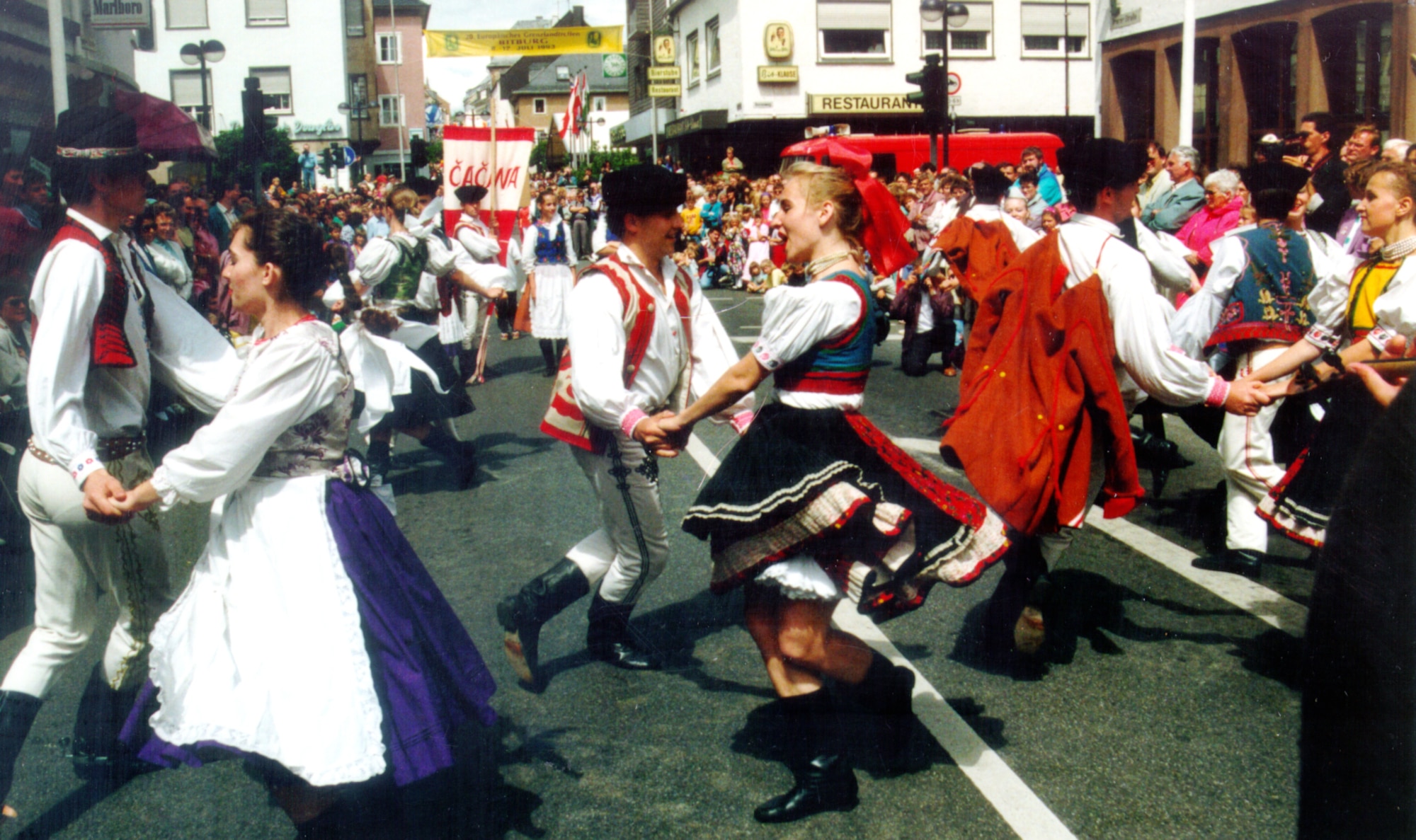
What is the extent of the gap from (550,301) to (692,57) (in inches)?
1287

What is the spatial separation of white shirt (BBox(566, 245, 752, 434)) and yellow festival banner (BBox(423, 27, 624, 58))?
79.4 feet

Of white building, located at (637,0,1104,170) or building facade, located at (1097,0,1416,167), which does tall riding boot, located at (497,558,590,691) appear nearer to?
building facade, located at (1097,0,1416,167)

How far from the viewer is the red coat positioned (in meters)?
4.11

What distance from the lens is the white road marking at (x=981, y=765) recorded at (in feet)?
10.5

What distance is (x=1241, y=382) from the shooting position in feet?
13.9

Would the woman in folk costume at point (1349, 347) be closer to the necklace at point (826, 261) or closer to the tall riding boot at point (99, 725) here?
the necklace at point (826, 261)

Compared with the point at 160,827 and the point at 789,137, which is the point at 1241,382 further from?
→ the point at 789,137

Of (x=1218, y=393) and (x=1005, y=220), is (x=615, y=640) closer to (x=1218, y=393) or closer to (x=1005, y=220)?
(x=1218, y=393)

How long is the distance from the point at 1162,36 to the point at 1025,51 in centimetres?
1269

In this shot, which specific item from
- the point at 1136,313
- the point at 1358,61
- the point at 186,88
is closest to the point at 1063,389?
the point at 1136,313

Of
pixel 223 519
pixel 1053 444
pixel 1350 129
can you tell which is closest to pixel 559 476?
pixel 1053 444

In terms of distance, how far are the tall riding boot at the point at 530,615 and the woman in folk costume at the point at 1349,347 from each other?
249 cm

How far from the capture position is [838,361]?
10.9ft

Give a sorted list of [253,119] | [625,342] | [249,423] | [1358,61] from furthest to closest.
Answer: [1358,61], [253,119], [625,342], [249,423]
